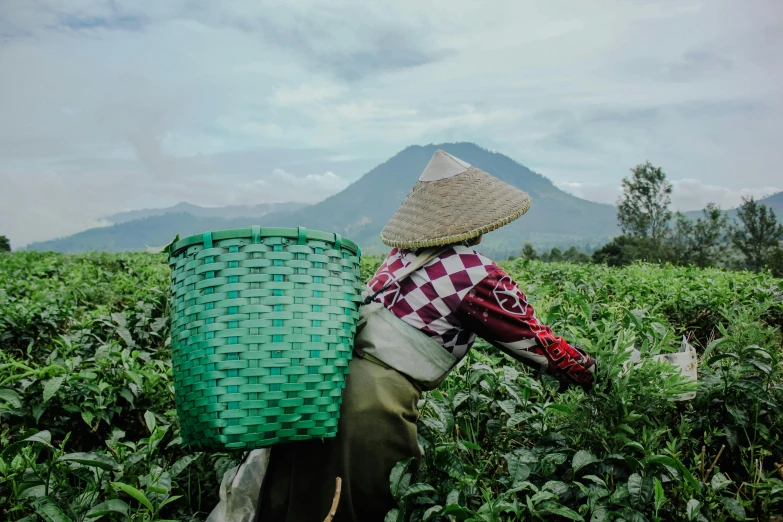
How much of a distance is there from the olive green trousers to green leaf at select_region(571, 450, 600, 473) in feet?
1.80

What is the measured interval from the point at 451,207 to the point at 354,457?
0.97 meters

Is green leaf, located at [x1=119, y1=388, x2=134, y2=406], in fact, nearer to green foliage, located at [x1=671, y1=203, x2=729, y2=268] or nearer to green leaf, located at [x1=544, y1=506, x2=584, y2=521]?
green leaf, located at [x1=544, y1=506, x2=584, y2=521]

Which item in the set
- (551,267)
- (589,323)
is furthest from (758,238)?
(589,323)

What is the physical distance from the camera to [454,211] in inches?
84.7

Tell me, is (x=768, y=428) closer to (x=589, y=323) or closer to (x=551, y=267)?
(x=589, y=323)

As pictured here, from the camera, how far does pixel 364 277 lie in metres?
6.46

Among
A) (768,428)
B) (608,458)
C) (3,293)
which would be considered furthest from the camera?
(3,293)

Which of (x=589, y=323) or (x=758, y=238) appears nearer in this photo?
(x=589, y=323)

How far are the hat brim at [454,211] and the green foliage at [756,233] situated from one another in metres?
52.6

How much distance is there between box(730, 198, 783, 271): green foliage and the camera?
47.5m

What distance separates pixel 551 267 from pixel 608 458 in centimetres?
508

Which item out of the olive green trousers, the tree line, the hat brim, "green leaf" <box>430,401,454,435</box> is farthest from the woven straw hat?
the tree line

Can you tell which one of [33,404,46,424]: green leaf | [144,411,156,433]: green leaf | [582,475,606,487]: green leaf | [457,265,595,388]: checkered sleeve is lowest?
[582,475,606,487]: green leaf

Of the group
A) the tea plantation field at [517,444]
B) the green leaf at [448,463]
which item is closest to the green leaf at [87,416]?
the tea plantation field at [517,444]
